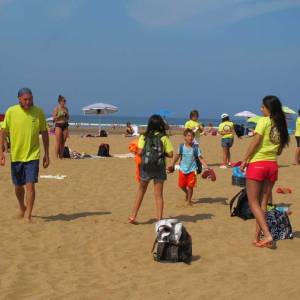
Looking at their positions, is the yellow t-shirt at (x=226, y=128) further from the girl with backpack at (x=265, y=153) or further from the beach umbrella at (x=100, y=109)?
the beach umbrella at (x=100, y=109)

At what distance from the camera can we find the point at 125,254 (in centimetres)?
582

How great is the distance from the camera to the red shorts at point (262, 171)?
588 centimetres

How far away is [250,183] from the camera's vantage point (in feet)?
19.4

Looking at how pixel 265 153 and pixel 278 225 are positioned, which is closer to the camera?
pixel 265 153

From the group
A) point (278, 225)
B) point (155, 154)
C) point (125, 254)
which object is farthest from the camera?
point (155, 154)

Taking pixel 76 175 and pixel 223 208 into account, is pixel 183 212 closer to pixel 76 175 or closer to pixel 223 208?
pixel 223 208

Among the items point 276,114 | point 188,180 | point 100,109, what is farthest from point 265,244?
point 100,109

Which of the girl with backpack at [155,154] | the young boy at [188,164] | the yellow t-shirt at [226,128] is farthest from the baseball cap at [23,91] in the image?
the yellow t-shirt at [226,128]

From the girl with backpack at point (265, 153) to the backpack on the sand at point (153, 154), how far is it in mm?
1369

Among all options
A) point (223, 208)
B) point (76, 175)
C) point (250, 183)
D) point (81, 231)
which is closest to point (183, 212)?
point (223, 208)

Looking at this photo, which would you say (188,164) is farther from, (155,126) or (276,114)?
(276,114)

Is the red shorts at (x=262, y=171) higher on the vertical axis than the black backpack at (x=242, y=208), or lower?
higher

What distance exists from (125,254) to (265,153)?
1847mm

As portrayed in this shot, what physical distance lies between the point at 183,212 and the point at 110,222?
135cm
